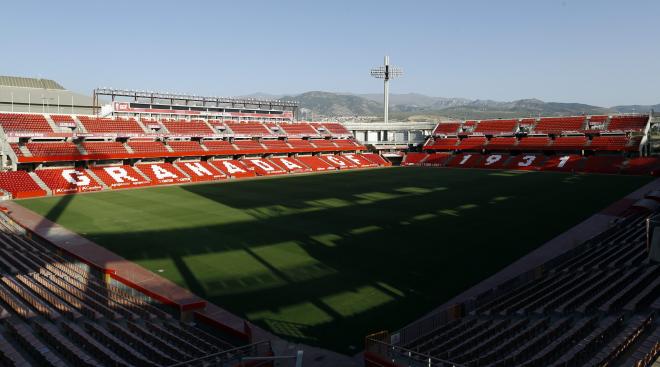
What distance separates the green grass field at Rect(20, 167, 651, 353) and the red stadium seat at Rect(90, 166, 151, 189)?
13.1 feet

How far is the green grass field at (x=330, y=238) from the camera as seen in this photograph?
1702cm

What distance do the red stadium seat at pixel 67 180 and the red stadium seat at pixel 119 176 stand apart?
4.40ft

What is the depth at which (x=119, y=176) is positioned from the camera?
177ft

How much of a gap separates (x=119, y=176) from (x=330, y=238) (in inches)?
1464

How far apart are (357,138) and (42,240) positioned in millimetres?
80045

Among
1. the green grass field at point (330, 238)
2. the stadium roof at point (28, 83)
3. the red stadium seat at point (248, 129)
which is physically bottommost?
the green grass field at point (330, 238)

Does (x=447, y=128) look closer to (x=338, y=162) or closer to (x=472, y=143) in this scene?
(x=472, y=143)

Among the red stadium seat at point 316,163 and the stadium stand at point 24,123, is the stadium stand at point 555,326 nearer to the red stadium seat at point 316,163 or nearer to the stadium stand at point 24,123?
the stadium stand at point 24,123

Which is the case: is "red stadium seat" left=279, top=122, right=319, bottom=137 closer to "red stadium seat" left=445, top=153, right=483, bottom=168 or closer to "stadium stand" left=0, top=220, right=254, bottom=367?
"red stadium seat" left=445, top=153, right=483, bottom=168

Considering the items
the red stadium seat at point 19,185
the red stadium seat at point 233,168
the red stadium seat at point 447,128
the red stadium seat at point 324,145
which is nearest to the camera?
the red stadium seat at point 19,185

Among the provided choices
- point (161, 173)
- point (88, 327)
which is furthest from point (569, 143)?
point (88, 327)

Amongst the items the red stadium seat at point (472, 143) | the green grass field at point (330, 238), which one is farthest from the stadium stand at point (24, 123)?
the red stadium seat at point (472, 143)

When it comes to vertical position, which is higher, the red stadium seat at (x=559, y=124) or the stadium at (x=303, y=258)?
the red stadium seat at (x=559, y=124)

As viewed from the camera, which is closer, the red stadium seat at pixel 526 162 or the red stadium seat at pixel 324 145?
the red stadium seat at pixel 526 162
